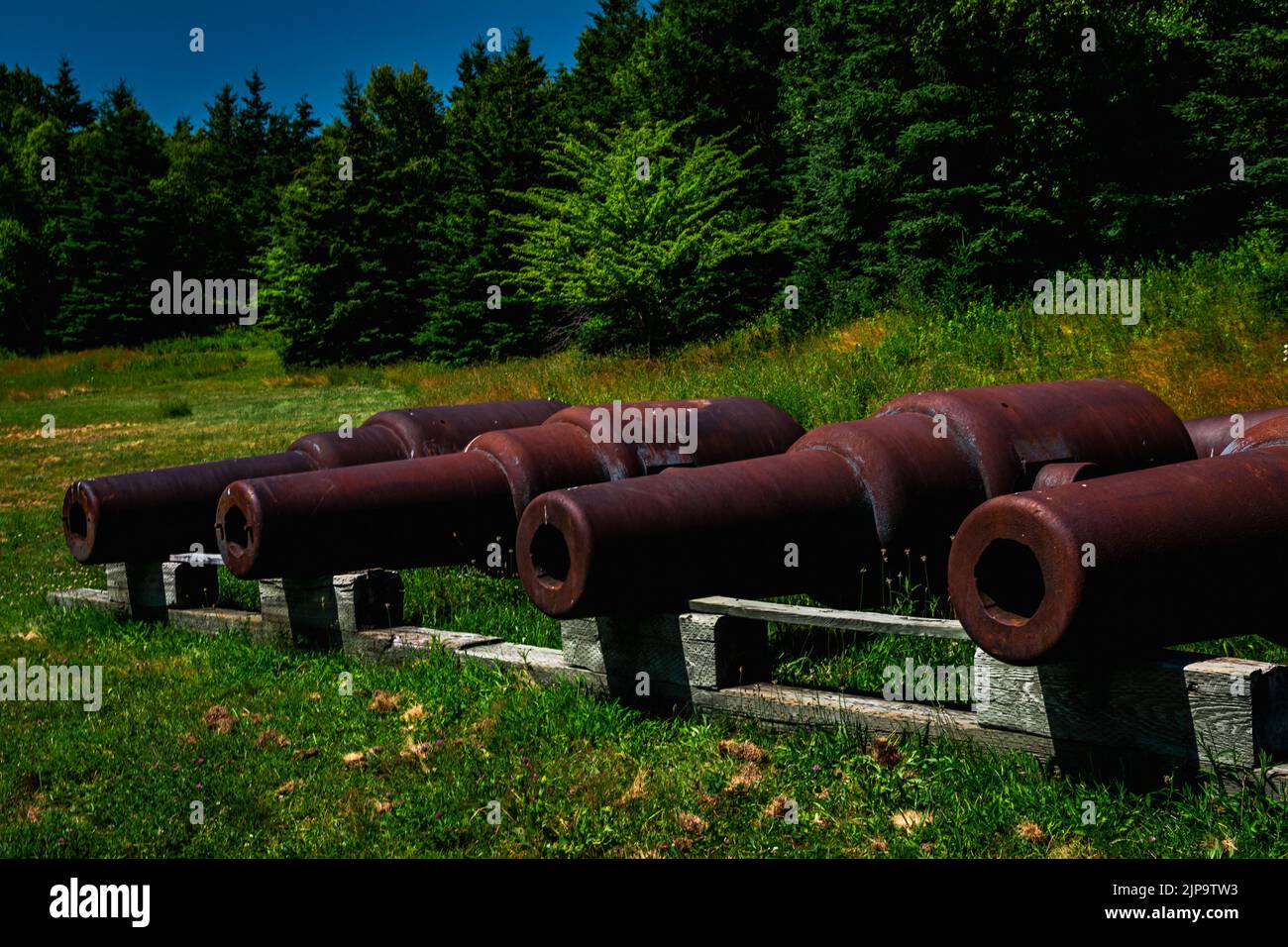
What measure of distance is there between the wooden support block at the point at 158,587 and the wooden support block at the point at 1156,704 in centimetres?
583

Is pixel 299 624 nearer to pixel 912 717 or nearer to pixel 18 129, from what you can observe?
pixel 912 717

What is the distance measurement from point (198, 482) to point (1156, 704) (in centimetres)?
667

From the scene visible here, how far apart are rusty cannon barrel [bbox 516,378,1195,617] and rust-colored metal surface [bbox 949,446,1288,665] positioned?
1.14 metres

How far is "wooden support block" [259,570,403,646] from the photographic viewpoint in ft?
22.8

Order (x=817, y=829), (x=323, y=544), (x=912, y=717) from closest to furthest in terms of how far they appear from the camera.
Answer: (x=817, y=829) < (x=912, y=717) < (x=323, y=544)

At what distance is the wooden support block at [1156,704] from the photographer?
3.76m

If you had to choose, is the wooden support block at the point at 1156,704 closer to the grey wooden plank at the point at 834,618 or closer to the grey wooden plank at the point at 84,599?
the grey wooden plank at the point at 834,618

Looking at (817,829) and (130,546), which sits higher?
(130,546)

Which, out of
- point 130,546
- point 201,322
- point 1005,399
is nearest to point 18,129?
point 201,322

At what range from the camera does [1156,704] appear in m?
3.97

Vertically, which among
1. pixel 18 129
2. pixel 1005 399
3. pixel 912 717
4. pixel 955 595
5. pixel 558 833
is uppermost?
pixel 18 129

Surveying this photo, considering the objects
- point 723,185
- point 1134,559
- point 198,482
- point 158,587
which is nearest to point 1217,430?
point 1134,559

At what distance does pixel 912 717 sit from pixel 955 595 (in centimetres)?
64

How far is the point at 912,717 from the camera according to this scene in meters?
4.62
